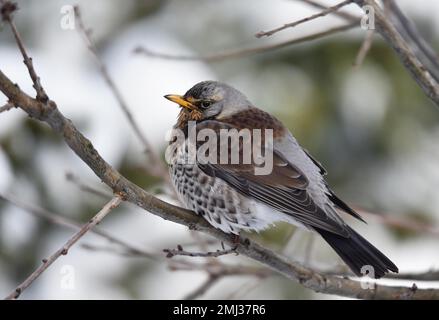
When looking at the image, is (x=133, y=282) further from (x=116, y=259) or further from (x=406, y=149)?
(x=406, y=149)

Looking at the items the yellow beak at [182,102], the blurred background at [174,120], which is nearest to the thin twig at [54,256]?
the yellow beak at [182,102]

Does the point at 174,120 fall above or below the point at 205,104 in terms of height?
above

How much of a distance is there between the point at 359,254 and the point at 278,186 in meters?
0.56

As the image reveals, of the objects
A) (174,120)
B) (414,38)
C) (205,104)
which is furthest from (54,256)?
(174,120)

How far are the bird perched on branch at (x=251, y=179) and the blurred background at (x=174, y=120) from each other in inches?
85.3

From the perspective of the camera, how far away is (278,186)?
3.71 m

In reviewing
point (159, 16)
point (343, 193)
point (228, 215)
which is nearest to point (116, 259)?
point (343, 193)

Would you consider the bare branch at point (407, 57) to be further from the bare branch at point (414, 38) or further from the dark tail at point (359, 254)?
the dark tail at point (359, 254)

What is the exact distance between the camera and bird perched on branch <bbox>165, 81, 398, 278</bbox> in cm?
348

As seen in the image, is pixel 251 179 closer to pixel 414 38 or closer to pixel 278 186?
pixel 278 186

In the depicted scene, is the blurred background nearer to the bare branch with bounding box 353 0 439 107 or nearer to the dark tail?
the dark tail

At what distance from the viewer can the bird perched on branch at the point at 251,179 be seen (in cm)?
348

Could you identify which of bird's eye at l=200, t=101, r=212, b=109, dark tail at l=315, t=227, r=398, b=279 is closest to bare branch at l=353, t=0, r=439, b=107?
dark tail at l=315, t=227, r=398, b=279
